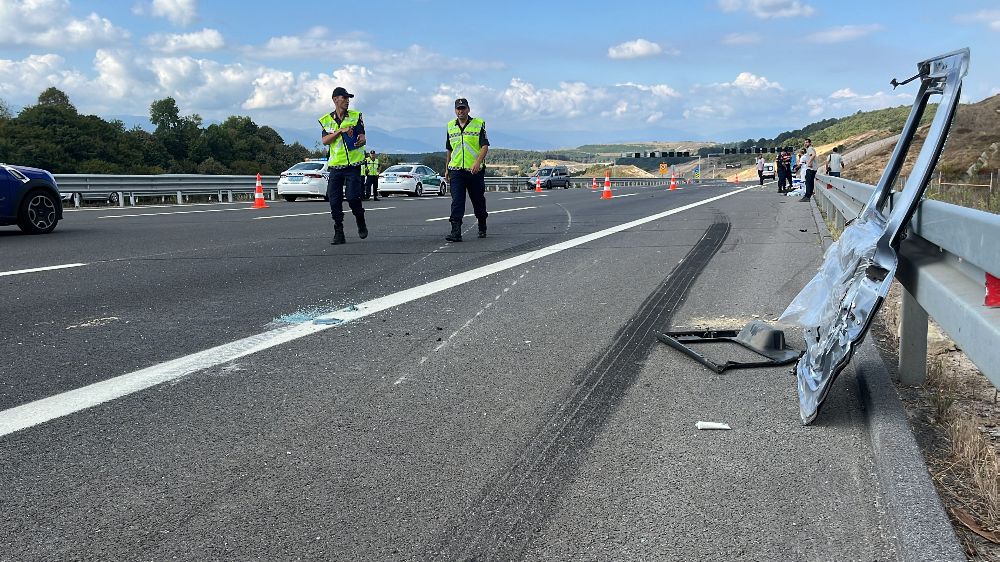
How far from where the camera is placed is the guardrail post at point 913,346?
4.16 meters

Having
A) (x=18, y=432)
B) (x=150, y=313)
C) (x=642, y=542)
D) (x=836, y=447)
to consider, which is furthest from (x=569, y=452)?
(x=150, y=313)

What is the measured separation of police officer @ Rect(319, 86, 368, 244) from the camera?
1098cm

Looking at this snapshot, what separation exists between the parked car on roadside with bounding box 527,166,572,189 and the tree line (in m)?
16.2

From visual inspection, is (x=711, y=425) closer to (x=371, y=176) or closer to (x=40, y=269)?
(x=40, y=269)

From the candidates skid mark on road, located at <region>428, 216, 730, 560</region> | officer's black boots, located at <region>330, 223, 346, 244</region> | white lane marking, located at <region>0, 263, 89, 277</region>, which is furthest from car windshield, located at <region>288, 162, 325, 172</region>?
skid mark on road, located at <region>428, 216, 730, 560</region>

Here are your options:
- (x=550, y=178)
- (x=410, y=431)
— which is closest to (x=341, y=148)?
(x=410, y=431)

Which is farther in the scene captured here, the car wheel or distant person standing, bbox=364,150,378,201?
distant person standing, bbox=364,150,378,201

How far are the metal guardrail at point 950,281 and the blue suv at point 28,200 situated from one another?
11.7 m

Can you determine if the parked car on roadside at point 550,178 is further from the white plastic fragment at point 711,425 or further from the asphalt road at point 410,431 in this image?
the white plastic fragment at point 711,425

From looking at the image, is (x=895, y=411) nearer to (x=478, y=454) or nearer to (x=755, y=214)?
(x=478, y=454)

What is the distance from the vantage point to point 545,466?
3.20 metres

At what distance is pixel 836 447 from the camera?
339 centimetres

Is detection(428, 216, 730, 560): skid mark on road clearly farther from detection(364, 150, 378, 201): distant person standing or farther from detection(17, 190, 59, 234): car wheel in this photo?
detection(364, 150, 378, 201): distant person standing

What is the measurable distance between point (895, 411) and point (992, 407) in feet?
2.47
